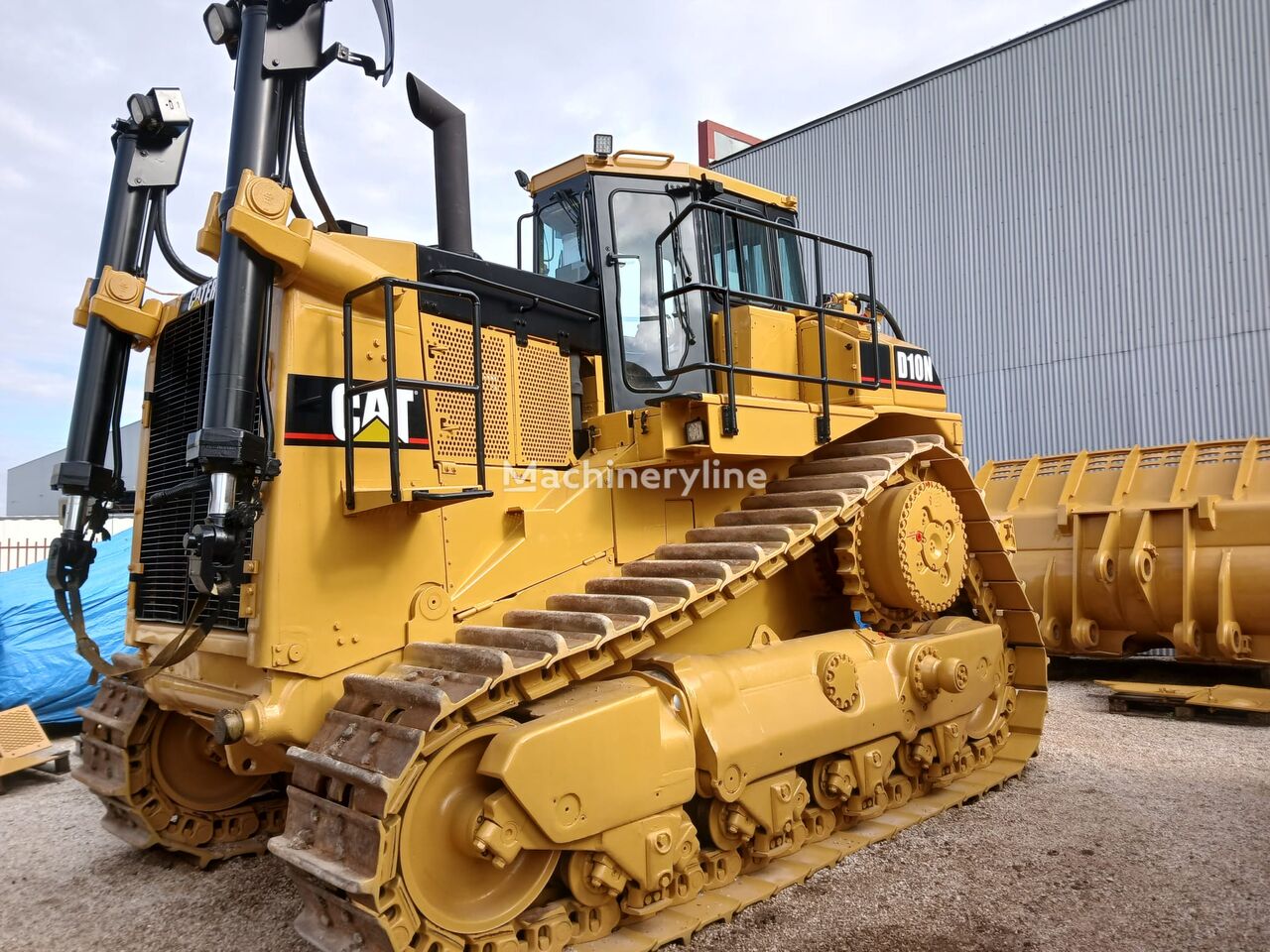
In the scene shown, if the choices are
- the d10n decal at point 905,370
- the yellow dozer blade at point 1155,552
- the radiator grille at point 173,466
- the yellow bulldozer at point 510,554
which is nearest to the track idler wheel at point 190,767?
the yellow bulldozer at point 510,554

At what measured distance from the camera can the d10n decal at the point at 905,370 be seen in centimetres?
575

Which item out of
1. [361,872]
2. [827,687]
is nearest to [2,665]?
[361,872]

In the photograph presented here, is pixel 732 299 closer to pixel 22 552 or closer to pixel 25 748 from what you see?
pixel 25 748

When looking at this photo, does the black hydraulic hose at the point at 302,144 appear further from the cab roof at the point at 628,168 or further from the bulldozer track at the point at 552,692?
the bulldozer track at the point at 552,692

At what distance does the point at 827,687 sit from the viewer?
4.78 metres

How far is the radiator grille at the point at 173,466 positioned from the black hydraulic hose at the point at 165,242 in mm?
423

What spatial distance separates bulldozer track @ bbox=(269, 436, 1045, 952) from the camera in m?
3.30

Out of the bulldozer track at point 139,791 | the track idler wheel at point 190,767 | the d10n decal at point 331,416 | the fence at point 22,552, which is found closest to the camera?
the d10n decal at point 331,416

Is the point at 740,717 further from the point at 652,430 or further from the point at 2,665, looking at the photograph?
the point at 2,665

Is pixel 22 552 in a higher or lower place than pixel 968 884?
higher

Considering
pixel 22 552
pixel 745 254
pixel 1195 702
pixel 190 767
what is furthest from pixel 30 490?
pixel 1195 702

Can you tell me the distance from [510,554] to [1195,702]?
633cm

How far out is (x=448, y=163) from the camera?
454 cm

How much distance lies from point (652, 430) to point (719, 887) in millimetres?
2230
